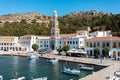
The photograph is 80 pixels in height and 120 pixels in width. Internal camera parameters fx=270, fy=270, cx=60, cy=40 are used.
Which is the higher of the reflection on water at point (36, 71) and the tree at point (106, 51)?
the tree at point (106, 51)

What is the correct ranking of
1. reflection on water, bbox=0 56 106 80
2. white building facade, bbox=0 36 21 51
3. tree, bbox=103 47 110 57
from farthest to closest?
white building facade, bbox=0 36 21 51, tree, bbox=103 47 110 57, reflection on water, bbox=0 56 106 80

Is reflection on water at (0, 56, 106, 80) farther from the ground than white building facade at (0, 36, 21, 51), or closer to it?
closer to it

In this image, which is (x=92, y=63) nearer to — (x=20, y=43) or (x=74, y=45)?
(x=74, y=45)

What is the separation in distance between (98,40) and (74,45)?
14869 millimetres

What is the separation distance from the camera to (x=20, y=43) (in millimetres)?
102250

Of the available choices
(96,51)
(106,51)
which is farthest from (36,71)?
(96,51)

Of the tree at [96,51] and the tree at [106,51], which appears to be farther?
the tree at [96,51]

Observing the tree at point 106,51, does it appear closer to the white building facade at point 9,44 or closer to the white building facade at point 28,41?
the white building facade at point 28,41

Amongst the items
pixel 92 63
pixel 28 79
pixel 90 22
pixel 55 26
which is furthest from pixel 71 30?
pixel 28 79

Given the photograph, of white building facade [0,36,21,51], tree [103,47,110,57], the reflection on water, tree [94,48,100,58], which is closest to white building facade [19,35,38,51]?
white building facade [0,36,21,51]

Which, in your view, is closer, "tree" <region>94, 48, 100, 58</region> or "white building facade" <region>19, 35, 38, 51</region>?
"tree" <region>94, 48, 100, 58</region>

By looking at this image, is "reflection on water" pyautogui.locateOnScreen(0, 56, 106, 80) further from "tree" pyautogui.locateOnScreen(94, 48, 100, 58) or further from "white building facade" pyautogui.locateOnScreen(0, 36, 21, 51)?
"white building facade" pyautogui.locateOnScreen(0, 36, 21, 51)

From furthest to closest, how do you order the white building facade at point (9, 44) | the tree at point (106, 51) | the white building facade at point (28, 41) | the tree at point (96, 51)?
the white building facade at point (9, 44) → the white building facade at point (28, 41) → the tree at point (96, 51) → the tree at point (106, 51)

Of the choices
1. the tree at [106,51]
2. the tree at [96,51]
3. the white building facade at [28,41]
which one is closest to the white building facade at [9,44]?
the white building facade at [28,41]
